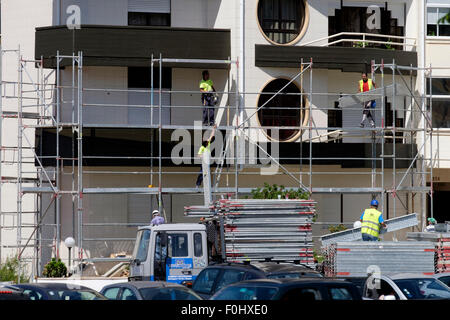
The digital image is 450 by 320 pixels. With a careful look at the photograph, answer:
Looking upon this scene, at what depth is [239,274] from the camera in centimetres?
1734

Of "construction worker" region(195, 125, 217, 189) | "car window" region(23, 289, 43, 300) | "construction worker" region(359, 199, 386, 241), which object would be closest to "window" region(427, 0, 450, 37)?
"construction worker" region(195, 125, 217, 189)

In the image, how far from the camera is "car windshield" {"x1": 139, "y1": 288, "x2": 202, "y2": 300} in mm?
14820

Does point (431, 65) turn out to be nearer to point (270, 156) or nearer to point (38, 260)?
point (270, 156)

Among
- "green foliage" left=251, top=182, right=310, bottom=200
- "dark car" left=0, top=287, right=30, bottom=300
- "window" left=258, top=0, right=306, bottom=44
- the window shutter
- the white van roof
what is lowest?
"dark car" left=0, top=287, right=30, bottom=300

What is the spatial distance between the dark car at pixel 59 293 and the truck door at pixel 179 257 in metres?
5.61

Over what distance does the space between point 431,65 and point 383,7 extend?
8.10ft

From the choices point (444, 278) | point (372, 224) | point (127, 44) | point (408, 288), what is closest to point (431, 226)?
point (372, 224)

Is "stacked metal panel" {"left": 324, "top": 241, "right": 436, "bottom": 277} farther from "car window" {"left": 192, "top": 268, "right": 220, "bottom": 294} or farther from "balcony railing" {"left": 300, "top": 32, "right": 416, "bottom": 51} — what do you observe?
"balcony railing" {"left": 300, "top": 32, "right": 416, "bottom": 51}

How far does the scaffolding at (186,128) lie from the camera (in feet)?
88.2

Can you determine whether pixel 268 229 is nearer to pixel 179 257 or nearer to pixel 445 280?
pixel 179 257

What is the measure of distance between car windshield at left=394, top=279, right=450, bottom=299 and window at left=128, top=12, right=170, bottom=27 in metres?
15.8

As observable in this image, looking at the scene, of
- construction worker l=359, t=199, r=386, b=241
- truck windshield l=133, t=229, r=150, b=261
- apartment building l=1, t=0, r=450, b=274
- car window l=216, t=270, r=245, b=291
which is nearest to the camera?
car window l=216, t=270, r=245, b=291

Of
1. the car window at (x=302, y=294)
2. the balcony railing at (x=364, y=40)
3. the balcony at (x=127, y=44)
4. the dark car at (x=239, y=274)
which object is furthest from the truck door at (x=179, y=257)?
the balcony railing at (x=364, y=40)

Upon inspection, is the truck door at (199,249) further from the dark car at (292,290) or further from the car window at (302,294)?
the car window at (302,294)
